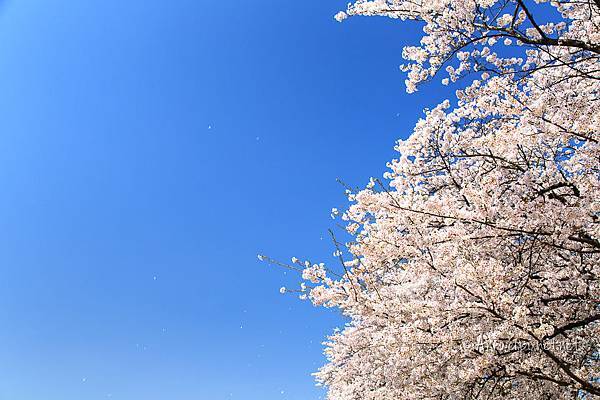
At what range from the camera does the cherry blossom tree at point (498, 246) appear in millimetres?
4988

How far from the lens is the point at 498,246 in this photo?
5.98 meters

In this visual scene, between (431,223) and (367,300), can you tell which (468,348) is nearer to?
(367,300)

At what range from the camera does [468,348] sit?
5.21 metres

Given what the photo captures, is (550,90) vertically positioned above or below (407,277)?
above

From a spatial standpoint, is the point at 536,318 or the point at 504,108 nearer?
the point at 536,318

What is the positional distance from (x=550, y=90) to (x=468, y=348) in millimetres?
3702

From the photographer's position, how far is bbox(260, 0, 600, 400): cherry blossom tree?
196 inches

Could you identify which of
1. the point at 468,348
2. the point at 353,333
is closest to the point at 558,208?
the point at 468,348

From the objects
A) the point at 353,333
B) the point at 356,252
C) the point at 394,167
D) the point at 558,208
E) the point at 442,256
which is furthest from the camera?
the point at 353,333

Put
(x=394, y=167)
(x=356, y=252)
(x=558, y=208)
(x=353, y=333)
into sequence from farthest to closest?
(x=353, y=333), (x=394, y=167), (x=356, y=252), (x=558, y=208)

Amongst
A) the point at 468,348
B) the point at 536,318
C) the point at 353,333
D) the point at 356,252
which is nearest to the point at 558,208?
the point at 536,318

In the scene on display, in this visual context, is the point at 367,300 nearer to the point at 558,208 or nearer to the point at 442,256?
the point at 442,256

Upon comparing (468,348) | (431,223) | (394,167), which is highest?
(394,167)

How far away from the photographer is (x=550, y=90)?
21.0ft
